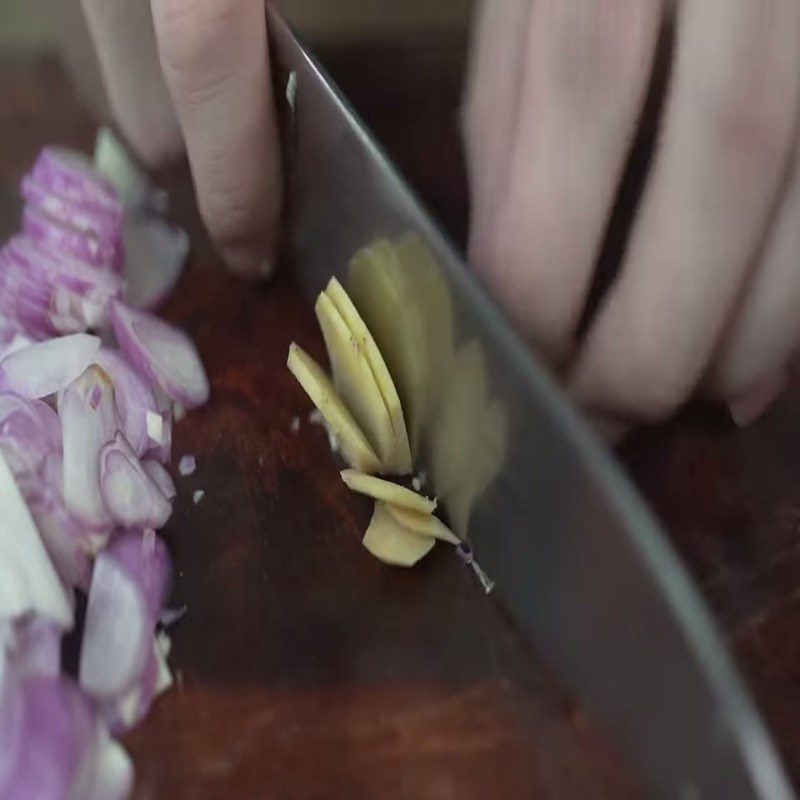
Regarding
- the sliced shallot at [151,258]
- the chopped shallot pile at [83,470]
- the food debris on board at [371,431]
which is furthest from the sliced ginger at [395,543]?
the sliced shallot at [151,258]

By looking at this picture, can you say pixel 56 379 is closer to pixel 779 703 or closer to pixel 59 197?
pixel 59 197

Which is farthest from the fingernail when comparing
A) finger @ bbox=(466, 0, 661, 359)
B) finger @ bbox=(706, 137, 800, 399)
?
finger @ bbox=(466, 0, 661, 359)

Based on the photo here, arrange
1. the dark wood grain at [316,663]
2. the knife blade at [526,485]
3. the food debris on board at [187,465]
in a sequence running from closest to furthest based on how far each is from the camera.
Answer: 1. the knife blade at [526,485]
2. the dark wood grain at [316,663]
3. the food debris on board at [187,465]

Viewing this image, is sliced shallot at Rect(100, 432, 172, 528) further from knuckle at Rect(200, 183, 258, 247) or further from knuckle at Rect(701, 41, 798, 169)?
knuckle at Rect(701, 41, 798, 169)

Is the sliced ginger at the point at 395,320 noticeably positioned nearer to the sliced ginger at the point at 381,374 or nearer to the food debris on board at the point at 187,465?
the sliced ginger at the point at 381,374

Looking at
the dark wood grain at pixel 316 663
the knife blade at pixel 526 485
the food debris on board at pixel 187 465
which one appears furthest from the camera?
the food debris on board at pixel 187 465

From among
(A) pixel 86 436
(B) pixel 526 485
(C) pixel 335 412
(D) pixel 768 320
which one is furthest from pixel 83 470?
(D) pixel 768 320
